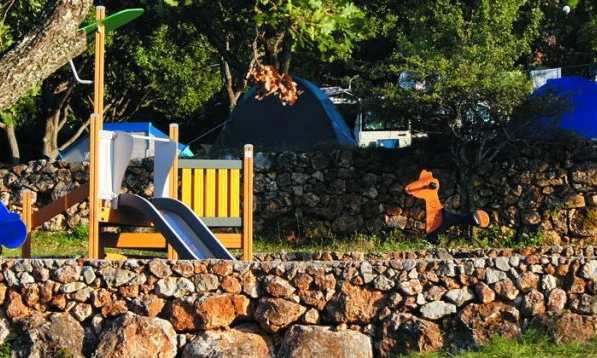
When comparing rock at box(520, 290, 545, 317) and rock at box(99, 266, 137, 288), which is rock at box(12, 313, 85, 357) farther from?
rock at box(520, 290, 545, 317)

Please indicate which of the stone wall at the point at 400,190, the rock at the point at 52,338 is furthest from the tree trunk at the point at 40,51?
the stone wall at the point at 400,190

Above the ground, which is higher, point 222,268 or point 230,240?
point 230,240

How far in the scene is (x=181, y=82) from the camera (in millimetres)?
29297

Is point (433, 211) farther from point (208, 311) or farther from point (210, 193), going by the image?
point (208, 311)

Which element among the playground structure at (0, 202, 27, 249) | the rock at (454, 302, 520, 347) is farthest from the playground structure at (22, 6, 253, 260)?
the rock at (454, 302, 520, 347)

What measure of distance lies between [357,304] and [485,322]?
1.04 m

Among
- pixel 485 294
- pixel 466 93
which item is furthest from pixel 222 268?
pixel 466 93

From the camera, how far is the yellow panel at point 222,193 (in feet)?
35.7

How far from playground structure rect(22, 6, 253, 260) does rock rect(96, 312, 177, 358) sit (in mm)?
1031

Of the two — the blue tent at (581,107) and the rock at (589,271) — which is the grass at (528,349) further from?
the blue tent at (581,107)

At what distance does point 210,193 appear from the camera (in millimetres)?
10930

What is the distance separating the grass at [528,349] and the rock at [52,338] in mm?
2851

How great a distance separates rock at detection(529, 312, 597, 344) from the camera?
8.05 m

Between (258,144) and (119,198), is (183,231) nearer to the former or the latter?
(119,198)
